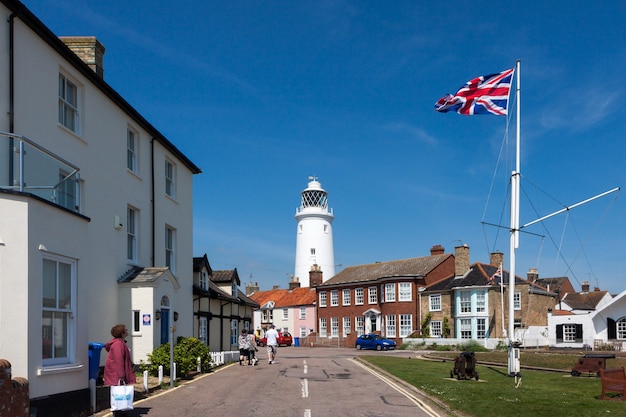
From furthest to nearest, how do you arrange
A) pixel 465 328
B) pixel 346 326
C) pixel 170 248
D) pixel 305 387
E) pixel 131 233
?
1. pixel 346 326
2. pixel 465 328
3. pixel 170 248
4. pixel 131 233
5. pixel 305 387

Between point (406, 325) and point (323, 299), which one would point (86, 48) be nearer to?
point (406, 325)

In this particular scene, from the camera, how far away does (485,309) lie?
54250 millimetres

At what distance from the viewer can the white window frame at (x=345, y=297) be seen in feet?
221

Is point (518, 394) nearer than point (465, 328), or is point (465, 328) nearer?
point (518, 394)

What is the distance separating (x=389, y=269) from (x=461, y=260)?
28.6 feet

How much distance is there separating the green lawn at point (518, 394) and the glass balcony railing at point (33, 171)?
9617 mm

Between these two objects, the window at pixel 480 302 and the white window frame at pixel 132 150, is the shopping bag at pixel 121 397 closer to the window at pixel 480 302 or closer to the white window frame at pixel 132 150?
the white window frame at pixel 132 150

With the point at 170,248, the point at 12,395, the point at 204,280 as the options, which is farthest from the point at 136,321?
the point at 12,395

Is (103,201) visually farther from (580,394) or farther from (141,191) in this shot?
(580,394)

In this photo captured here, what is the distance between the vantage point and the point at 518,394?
17.0 meters

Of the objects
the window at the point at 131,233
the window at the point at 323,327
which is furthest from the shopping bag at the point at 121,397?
the window at the point at 323,327

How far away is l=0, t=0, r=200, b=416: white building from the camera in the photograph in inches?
447

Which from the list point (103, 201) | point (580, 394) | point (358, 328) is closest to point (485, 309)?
point (358, 328)

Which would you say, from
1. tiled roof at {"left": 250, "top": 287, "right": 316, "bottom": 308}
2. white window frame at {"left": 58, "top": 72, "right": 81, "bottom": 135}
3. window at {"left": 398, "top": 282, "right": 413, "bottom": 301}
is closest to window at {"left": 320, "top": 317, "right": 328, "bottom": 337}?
tiled roof at {"left": 250, "top": 287, "right": 316, "bottom": 308}
